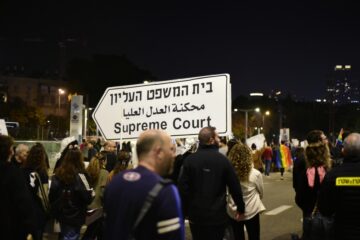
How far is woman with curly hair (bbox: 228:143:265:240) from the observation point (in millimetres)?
6891

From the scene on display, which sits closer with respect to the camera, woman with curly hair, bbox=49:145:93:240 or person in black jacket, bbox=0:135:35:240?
person in black jacket, bbox=0:135:35:240

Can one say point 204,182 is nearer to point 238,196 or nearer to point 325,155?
point 238,196

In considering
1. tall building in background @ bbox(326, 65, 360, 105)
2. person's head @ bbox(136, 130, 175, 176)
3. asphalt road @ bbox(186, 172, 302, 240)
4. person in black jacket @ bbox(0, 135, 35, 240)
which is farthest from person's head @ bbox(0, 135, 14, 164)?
tall building in background @ bbox(326, 65, 360, 105)

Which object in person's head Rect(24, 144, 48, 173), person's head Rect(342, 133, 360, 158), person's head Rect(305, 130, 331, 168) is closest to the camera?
person's head Rect(342, 133, 360, 158)

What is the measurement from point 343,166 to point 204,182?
160 centimetres

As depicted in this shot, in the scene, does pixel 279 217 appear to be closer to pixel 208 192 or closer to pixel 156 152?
pixel 208 192

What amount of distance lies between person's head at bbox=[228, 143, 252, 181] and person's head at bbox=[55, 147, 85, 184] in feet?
6.92

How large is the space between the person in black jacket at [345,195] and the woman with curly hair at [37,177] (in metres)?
3.84

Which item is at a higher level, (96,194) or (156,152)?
(156,152)

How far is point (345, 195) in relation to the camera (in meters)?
4.61

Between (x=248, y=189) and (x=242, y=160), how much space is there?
17.3 inches

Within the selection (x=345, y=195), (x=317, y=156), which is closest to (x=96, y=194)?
(x=317, y=156)

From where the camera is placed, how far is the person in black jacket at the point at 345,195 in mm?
4539

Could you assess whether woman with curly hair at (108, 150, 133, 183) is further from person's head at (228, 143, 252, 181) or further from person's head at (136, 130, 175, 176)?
person's head at (136, 130, 175, 176)
